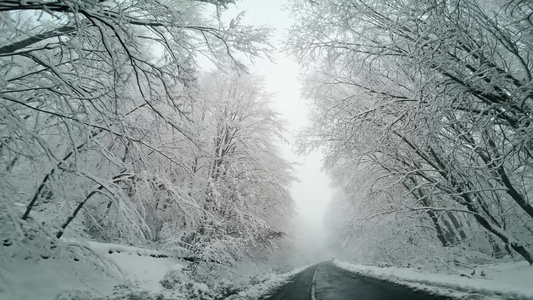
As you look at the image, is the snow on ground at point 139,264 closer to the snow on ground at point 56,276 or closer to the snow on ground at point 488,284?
the snow on ground at point 56,276

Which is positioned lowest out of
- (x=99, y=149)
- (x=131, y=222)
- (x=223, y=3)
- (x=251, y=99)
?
(x=131, y=222)

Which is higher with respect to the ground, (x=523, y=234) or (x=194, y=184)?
(x=194, y=184)

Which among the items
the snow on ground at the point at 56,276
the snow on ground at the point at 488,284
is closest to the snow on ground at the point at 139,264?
the snow on ground at the point at 56,276

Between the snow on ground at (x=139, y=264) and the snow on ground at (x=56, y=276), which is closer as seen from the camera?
the snow on ground at (x=56, y=276)

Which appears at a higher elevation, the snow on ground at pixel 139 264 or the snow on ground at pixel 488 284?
the snow on ground at pixel 139 264

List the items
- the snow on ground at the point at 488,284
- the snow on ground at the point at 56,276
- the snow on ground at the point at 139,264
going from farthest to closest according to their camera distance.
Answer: the snow on ground at the point at 139,264
the snow on ground at the point at 488,284
the snow on ground at the point at 56,276

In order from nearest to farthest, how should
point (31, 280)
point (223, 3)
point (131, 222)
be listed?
point (223, 3) < point (131, 222) < point (31, 280)

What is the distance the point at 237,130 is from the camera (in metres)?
12.9

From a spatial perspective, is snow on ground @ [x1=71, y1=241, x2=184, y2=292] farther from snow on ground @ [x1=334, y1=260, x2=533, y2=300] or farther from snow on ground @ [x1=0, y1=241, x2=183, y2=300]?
snow on ground @ [x1=334, y1=260, x2=533, y2=300]

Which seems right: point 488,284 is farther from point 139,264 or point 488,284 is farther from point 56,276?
point 56,276

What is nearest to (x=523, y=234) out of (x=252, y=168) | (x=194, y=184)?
(x=252, y=168)

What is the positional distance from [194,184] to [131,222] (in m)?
6.66

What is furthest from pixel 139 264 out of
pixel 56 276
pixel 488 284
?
pixel 488 284

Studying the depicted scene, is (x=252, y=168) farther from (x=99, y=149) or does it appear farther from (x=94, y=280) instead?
(x=99, y=149)
